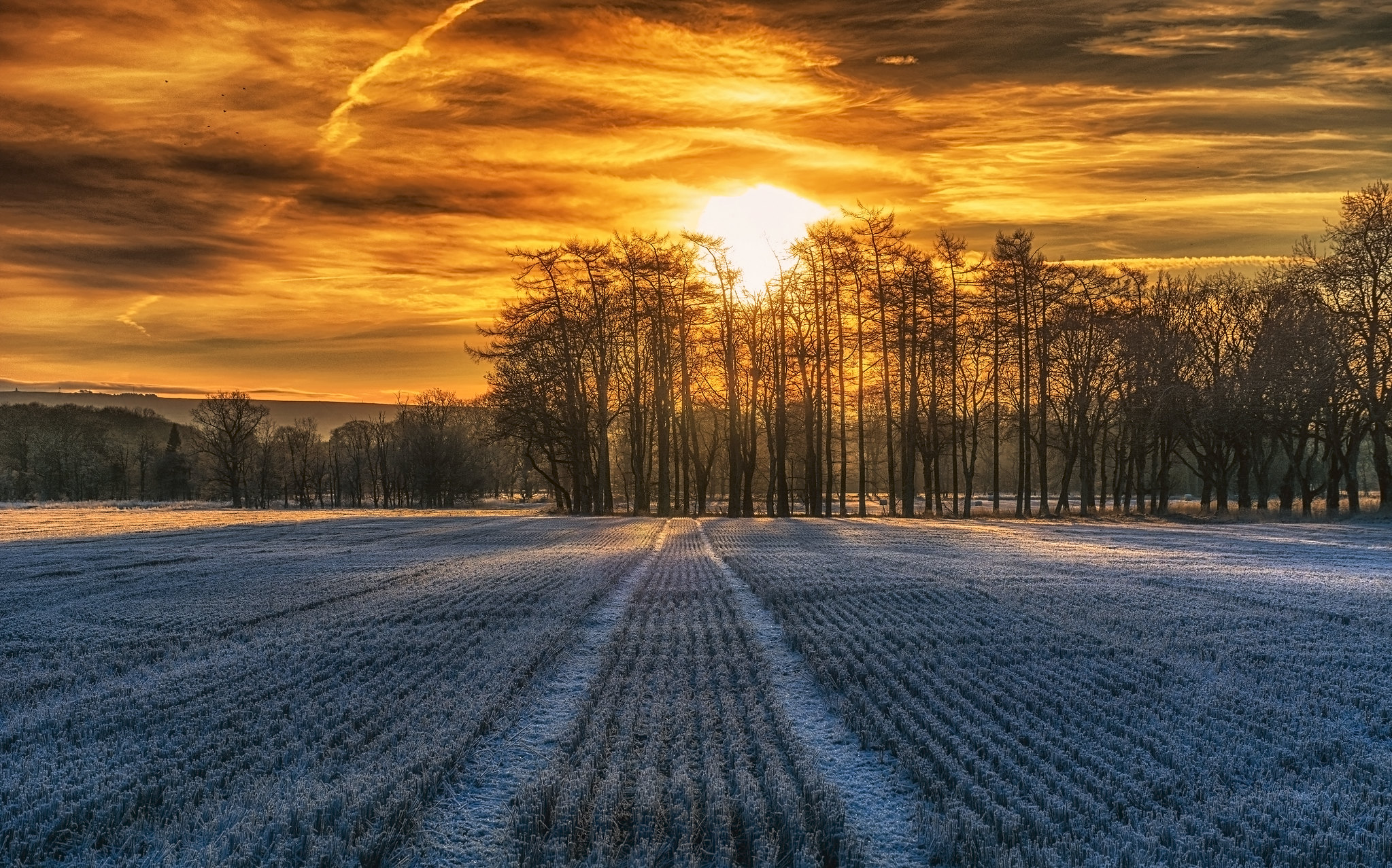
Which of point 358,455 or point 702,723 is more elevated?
point 358,455

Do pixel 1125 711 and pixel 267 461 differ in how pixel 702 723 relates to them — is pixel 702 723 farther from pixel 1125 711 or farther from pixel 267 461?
pixel 267 461

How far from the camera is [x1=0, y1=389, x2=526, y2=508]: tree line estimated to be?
278 ft

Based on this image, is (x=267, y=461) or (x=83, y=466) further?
(x=83, y=466)

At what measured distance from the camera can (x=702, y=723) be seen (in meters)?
6.70

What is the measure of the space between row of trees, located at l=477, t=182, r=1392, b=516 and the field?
26.7 m

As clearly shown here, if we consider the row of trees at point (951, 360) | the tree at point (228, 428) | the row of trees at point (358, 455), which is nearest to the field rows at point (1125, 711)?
the row of trees at point (951, 360)

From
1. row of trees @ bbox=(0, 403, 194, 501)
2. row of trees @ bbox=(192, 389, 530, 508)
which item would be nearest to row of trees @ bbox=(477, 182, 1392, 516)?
row of trees @ bbox=(192, 389, 530, 508)

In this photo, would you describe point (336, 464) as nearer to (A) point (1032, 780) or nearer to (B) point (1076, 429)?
(B) point (1076, 429)

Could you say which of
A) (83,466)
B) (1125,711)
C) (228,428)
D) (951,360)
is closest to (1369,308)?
(951,360)

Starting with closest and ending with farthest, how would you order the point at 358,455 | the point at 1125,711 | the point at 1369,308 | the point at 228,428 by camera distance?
the point at 1125,711 → the point at 1369,308 → the point at 228,428 → the point at 358,455

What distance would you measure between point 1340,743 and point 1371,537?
24.2 metres

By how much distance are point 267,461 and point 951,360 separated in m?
78.3

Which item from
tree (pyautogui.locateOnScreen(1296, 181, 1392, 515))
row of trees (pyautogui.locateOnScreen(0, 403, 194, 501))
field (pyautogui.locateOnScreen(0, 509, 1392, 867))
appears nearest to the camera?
field (pyautogui.locateOnScreen(0, 509, 1392, 867))

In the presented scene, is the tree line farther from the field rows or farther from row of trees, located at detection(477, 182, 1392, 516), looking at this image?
the field rows
